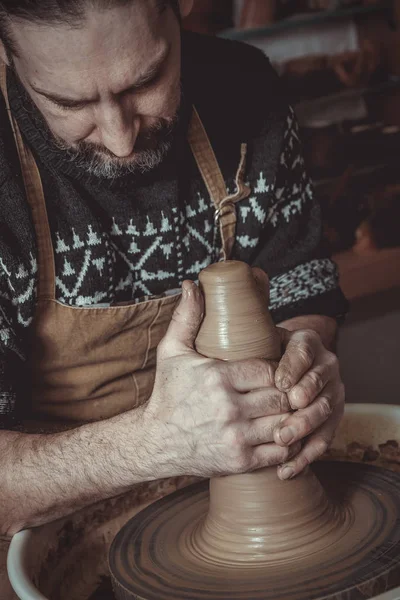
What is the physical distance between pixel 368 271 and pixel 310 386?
2681 millimetres

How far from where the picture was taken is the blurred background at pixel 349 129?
145 inches

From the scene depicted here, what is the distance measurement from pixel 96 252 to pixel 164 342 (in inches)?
12.5

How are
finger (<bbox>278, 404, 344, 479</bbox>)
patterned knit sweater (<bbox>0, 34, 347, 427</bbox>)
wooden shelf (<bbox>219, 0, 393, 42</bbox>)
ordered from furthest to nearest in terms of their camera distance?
wooden shelf (<bbox>219, 0, 393, 42</bbox>), patterned knit sweater (<bbox>0, 34, 347, 427</bbox>), finger (<bbox>278, 404, 344, 479</bbox>)

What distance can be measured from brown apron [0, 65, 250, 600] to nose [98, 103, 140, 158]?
8.2 inches

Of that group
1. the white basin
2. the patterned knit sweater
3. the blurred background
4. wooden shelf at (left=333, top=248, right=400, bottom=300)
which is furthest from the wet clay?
wooden shelf at (left=333, top=248, right=400, bottom=300)

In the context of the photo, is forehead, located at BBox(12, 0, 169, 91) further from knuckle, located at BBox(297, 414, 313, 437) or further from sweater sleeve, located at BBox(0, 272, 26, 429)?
knuckle, located at BBox(297, 414, 313, 437)

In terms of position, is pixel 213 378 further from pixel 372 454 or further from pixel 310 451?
pixel 372 454

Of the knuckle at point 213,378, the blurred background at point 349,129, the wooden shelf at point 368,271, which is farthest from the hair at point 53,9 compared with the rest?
the wooden shelf at point 368,271

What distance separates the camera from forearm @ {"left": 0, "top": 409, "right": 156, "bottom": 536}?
1298mm

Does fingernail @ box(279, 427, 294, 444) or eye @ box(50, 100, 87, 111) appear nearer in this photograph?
fingernail @ box(279, 427, 294, 444)

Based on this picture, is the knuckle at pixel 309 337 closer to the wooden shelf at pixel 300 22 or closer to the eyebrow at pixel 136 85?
the eyebrow at pixel 136 85

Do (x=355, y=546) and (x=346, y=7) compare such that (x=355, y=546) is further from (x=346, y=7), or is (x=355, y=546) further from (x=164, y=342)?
(x=346, y=7)

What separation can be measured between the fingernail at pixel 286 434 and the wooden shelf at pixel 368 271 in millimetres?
2615

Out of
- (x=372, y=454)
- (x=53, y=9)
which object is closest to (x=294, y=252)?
(x=372, y=454)
